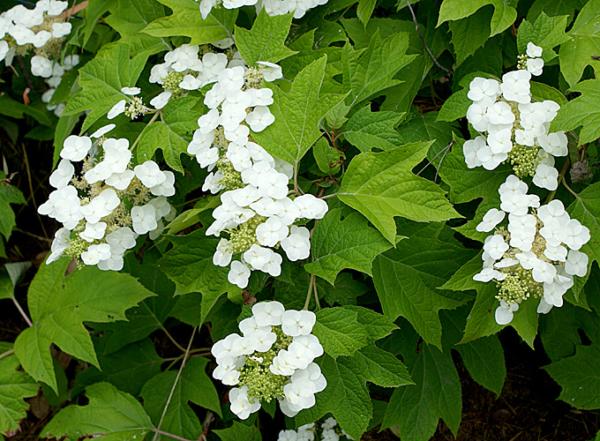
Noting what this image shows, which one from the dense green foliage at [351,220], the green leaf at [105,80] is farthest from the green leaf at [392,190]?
the green leaf at [105,80]

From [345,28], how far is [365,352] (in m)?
1.28

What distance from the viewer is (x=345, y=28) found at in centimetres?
290

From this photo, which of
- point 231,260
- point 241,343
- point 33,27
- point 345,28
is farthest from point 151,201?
point 33,27

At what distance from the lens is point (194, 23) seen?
269 cm

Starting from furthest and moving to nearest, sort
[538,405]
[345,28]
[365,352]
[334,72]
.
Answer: [538,405], [345,28], [334,72], [365,352]

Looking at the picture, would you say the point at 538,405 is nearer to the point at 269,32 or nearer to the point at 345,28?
the point at 345,28

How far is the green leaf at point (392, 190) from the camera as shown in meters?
2.18

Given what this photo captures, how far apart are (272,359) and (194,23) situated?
132cm

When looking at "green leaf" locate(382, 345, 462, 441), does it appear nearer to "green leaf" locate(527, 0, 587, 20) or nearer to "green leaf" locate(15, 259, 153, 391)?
"green leaf" locate(15, 259, 153, 391)

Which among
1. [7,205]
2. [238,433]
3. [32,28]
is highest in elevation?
[32,28]

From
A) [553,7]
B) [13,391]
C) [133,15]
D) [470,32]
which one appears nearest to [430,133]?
[470,32]

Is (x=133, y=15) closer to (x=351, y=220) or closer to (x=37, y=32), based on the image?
(x=37, y=32)

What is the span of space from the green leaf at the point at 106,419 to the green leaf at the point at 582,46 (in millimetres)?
2069

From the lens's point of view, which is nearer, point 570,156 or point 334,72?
point 570,156
